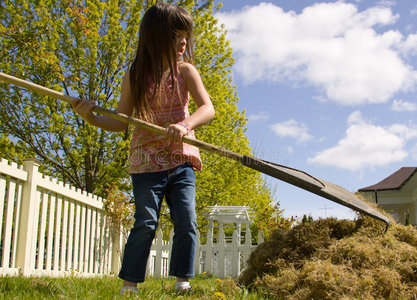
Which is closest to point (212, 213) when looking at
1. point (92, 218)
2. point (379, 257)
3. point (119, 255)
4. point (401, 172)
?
point (119, 255)

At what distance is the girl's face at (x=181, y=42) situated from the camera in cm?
278

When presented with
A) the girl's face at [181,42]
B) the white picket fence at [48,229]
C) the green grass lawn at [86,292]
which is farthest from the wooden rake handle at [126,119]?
the white picket fence at [48,229]

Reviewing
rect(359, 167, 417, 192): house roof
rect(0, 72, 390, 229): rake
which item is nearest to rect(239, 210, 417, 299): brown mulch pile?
rect(0, 72, 390, 229): rake

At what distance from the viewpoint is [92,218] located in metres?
6.06

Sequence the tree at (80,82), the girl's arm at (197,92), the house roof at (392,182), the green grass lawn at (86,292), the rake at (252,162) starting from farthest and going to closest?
1. the house roof at (392,182)
2. the tree at (80,82)
3. the girl's arm at (197,92)
4. the rake at (252,162)
5. the green grass lawn at (86,292)

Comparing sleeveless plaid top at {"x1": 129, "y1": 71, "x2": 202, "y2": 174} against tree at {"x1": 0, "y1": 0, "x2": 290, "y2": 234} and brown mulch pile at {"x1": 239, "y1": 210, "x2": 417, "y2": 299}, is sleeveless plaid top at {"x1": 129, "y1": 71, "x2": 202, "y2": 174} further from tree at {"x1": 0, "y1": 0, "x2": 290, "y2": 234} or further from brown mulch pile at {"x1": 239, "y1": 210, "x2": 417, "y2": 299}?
tree at {"x1": 0, "y1": 0, "x2": 290, "y2": 234}

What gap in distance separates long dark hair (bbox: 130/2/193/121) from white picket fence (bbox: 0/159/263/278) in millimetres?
2262

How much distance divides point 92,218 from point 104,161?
9.94 ft

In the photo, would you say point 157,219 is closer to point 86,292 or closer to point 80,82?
point 86,292

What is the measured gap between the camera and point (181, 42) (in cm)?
280

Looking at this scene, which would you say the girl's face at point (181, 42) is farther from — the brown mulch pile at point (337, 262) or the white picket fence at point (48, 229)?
the white picket fence at point (48, 229)

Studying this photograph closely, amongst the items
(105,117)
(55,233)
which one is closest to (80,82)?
(55,233)

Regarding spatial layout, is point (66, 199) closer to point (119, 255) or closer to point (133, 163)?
point (119, 255)

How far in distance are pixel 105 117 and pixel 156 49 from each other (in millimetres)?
602
